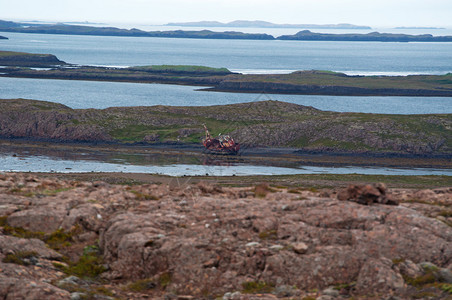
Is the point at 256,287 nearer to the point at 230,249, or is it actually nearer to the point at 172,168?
the point at 230,249

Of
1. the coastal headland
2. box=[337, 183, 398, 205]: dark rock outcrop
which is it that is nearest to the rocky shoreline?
box=[337, 183, 398, 205]: dark rock outcrop

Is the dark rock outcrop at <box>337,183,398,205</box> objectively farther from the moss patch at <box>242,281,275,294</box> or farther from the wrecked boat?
the wrecked boat

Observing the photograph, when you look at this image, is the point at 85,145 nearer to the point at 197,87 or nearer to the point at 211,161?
the point at 211,161

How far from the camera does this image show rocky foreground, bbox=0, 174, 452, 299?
1258 cm

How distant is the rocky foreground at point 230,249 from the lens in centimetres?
1258

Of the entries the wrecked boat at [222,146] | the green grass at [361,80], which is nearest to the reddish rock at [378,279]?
the wrecked boat at [222,146]

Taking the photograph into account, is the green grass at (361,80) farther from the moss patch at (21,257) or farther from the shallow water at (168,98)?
the moss patch at (21,257)

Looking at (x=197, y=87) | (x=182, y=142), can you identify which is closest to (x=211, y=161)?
(x=182, y=142)

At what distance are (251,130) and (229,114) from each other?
10.6m

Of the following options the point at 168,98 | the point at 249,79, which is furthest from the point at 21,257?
the point at 249,79

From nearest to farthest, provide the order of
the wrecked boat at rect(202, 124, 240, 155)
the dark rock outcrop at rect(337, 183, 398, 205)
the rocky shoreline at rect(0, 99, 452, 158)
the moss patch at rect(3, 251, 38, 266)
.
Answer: the moss patch at rect(3, 251, 38, 266), the dark rock outcrop at rect(337, 183, 398, 205), the wrecked boat at rect(202, 124, 240, 155), the rocky shoreline at rect(0, 99, 452, 158)

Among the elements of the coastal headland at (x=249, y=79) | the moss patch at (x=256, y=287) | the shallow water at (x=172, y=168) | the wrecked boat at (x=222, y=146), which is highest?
the coastal headland at (x=249, y=79)

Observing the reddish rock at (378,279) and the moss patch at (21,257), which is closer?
the reddish rock at (378,279)

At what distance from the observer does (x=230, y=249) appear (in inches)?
535
